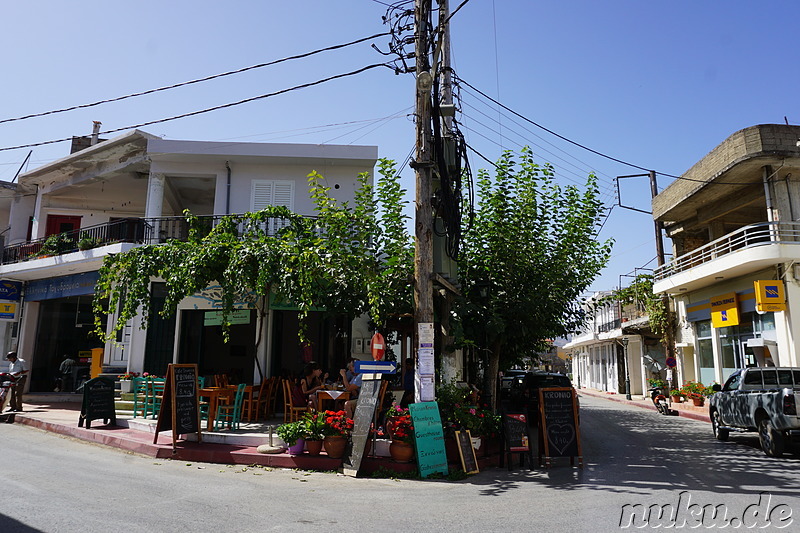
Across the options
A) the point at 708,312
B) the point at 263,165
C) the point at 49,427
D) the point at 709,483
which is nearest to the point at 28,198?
the point at 263,165

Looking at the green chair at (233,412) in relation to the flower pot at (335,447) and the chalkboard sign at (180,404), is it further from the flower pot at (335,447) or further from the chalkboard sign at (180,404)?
the flower pot at (335,447)

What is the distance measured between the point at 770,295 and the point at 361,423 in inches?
585

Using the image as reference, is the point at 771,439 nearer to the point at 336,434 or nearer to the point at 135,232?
the point at 336,434

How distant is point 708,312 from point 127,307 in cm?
2093

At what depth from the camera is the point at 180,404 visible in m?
10.1

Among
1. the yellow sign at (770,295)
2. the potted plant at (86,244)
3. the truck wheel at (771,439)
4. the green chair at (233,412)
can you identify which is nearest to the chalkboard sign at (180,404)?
the green chair at (233,412)

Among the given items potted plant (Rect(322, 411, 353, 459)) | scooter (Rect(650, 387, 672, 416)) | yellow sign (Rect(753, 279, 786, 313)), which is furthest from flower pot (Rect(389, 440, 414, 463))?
scooter (Rect(650, 387, 672, 416))

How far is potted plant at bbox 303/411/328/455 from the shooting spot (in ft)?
30.3

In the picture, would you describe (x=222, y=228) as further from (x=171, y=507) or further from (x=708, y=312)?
(x=708, y=312)

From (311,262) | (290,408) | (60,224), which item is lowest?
(290,408)

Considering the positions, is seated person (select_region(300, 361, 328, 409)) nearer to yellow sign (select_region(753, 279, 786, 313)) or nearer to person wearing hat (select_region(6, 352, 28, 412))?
person wearing hat (select_region(6, 352, 28, 412))

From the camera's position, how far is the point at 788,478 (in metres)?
8.32

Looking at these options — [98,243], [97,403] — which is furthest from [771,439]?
[98,243]

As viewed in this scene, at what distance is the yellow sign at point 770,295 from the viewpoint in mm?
17375
